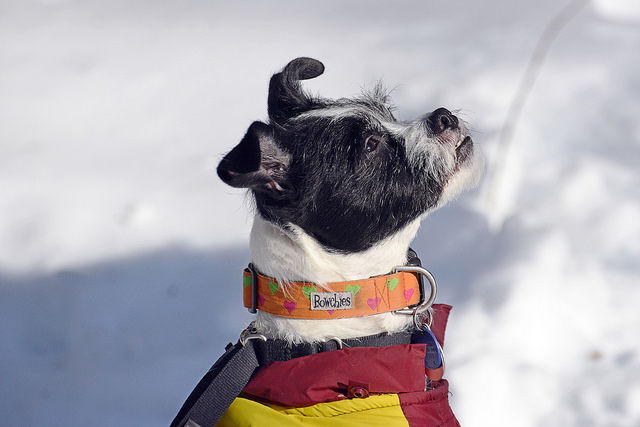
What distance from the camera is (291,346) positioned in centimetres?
223

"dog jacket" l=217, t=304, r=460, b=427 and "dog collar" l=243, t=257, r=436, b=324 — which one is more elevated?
"dog collar" l=243, t=257, r=436, b=324

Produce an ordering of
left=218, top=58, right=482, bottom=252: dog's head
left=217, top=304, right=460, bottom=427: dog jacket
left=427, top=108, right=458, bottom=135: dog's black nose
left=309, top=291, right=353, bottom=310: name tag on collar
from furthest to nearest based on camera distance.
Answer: left=427, top=108, right=458, bottom=135: dog's black nose
left=218, top=58, right=482, bottom=252: dog's head
left=309, top=291, right=353, bottom=310: name tag on collar
left=217, top=304, right=460, bottom=427: dog jacket

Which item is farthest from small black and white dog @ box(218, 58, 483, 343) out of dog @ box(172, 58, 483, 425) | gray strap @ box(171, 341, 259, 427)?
gray strap @ box(171, 341, 259, 427)

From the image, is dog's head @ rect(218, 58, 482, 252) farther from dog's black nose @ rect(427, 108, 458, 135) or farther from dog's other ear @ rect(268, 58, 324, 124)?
dog's other ear @ rect(268, 58, 324, 124)

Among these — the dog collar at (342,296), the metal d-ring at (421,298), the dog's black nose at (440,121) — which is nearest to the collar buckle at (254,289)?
the dog collar at (342,296)

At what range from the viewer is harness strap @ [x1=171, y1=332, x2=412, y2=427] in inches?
84.1

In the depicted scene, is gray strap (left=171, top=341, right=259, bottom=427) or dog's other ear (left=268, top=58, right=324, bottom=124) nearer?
gray strap (left=171, top=341, right=259, bottom=427)

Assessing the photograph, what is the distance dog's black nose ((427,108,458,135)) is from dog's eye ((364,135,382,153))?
19 cm

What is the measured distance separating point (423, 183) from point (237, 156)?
2.13 ft

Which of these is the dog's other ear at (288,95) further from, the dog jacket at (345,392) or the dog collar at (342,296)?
the dog jacket at (345,392)

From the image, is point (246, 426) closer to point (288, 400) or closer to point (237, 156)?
point (288, 400)

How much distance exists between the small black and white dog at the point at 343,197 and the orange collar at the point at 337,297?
0.03 meters

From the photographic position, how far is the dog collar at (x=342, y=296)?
86.3 inches

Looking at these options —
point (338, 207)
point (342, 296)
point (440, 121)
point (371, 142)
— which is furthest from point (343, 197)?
point (440, 121)
